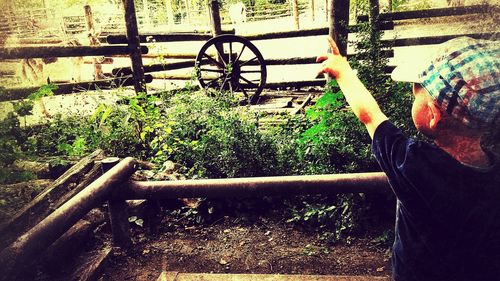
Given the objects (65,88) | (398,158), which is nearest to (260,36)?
(65,88)

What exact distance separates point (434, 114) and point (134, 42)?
550 cm

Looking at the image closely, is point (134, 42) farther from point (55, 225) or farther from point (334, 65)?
point (334, 65)


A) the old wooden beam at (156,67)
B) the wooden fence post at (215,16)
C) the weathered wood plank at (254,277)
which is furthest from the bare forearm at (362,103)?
Result: the wooden fence post at (215,16)

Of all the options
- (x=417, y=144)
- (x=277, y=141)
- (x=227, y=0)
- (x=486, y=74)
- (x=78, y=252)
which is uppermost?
(x=227, y=0)

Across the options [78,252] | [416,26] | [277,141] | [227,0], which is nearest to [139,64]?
[277,141]

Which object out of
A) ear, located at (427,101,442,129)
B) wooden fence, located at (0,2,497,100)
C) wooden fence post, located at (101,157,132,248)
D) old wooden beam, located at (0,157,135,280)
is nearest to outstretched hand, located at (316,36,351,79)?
ear, located at (427,101,442,129)

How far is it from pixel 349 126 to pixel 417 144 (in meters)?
2.65

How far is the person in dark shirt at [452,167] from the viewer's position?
1121 millimetres

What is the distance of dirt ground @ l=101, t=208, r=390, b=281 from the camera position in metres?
3.14

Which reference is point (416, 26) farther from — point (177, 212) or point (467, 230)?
point (467, 230)

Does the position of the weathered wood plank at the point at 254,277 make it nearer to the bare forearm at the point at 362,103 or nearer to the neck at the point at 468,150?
the bare forearm at the point at 362,103

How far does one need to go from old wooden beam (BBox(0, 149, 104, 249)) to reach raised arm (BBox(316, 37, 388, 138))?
201 centimetres

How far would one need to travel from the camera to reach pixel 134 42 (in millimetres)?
5941

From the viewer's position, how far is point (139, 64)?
607 cm
